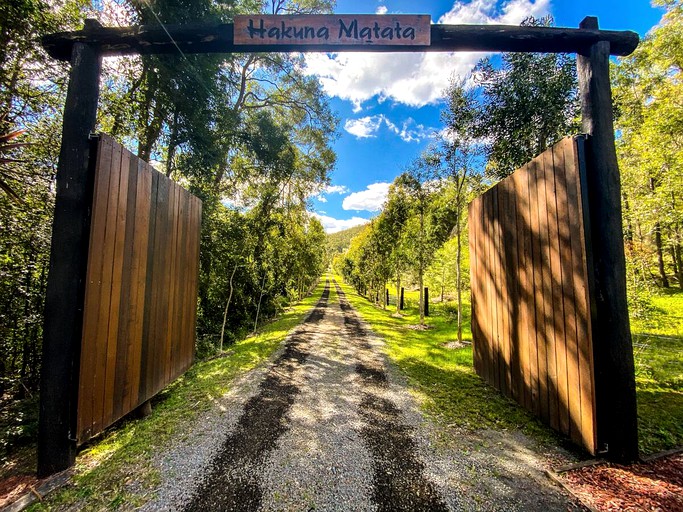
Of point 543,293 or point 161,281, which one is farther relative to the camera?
point 161,281

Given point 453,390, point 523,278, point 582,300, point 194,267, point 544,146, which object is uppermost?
point 544,146

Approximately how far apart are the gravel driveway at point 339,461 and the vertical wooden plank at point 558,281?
719 mm

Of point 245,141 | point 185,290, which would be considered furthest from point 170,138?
point 185,290

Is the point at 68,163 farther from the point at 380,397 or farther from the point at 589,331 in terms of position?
the point at 589,331

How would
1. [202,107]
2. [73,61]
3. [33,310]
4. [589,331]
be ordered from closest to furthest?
[589,331] < [73,61] < [33,310] < [202,107]

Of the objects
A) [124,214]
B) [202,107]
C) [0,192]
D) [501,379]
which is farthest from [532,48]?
[0,192]

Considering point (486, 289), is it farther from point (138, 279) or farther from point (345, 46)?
point (138, 279)

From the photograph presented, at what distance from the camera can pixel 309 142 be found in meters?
14.3

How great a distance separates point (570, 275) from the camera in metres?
3.05

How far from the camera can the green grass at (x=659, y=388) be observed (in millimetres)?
3243

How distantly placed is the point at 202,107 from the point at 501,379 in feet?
29.9

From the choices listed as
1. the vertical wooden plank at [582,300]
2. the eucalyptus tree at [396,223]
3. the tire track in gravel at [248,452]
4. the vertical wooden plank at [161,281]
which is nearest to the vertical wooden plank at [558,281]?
the vertical wooden plank at [582,300]

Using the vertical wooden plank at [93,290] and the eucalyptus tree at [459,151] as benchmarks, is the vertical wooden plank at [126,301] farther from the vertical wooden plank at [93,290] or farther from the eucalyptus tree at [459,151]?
the eucalyptus tree at [459,151]

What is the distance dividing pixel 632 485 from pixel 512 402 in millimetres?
2147
